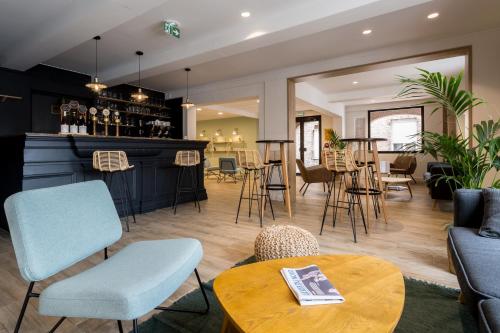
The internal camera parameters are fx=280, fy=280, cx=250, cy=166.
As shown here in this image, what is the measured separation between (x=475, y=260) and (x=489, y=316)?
56 cm

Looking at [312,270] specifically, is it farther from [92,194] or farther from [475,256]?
[92,194]

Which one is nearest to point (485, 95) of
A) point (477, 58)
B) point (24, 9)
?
point (477, 58)

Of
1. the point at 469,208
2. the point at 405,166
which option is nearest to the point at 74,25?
→ the point at 469,208

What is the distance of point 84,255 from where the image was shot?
1.60 metres

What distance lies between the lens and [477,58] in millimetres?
3916

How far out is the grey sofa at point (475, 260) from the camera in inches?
43.8

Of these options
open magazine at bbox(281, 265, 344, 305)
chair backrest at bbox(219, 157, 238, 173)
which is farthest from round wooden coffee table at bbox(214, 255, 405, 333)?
chair backrest at bbox(219, 157, 238, 173)

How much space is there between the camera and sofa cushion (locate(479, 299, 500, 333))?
0.98 m

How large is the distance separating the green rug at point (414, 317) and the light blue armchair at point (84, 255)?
12 cm

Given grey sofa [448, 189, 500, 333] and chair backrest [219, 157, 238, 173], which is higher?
chair backrest [219, 157, 238, 173]

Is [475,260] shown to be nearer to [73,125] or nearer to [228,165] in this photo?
[73,125]

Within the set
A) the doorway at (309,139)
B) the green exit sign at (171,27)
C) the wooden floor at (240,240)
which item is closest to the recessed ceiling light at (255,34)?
the green exit sign at (171,27)

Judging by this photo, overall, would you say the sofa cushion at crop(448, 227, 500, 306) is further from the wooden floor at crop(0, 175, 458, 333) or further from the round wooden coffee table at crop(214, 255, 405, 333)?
the wooden floor at crop(0, 175, 458, 333)

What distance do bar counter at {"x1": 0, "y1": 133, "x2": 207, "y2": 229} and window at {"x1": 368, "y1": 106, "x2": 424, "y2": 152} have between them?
7.22 m
